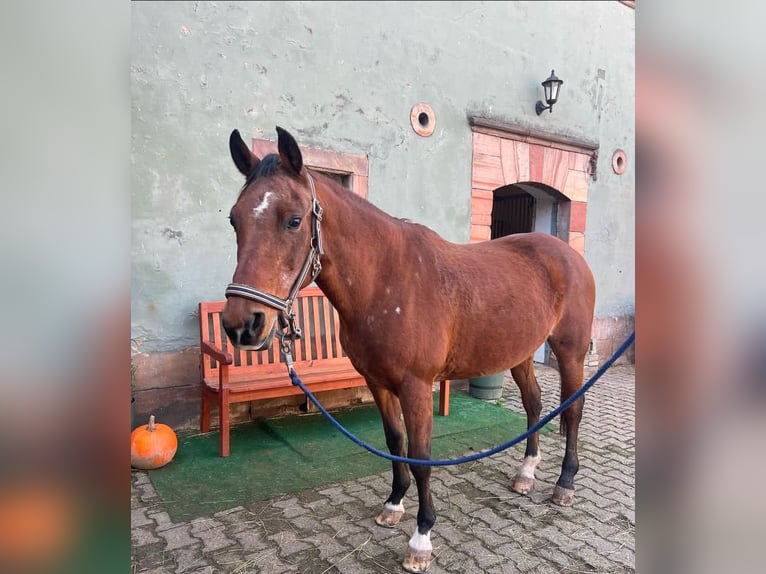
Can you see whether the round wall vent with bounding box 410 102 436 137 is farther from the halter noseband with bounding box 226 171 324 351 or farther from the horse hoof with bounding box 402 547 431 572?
the horse hoof with bounding box 402 547 431 572

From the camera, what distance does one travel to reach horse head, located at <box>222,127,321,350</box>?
5.65 ft

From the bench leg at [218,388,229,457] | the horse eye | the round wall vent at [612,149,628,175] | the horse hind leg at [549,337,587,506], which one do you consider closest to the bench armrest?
the bench leg at [218,388,229,457]

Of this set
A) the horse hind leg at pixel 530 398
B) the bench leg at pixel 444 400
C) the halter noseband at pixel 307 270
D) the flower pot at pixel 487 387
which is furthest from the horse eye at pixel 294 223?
the flower pot at pixel 487 387

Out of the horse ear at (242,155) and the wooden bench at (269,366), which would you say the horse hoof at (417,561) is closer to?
the wooden bench at (269,366)

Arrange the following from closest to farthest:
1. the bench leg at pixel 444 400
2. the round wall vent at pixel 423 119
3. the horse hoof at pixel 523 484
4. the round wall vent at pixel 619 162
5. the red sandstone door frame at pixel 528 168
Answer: the horse hoof at pixel 523 484, the bench leg at pixel 444 400, the round wall vent at pixel 423 119, the red sandstone door frame at pixel 528 168, the round wall vent at pixel 619 162

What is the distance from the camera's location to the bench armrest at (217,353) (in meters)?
3.59

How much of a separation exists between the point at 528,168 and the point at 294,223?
512cm

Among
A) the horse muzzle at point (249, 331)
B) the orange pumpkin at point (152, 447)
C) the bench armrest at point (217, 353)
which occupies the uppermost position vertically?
the horse muzzle at point (249, 331)

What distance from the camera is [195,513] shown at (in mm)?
2895

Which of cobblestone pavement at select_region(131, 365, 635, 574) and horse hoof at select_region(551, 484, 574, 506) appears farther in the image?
horse hoof at select_region(551, 484, 574, 506)

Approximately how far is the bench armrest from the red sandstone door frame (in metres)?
3.45

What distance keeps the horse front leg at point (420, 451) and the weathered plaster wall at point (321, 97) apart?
8.90 feet

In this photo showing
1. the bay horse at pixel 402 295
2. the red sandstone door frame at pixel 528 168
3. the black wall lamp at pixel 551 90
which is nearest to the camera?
the bay horse at pixel 402 295
